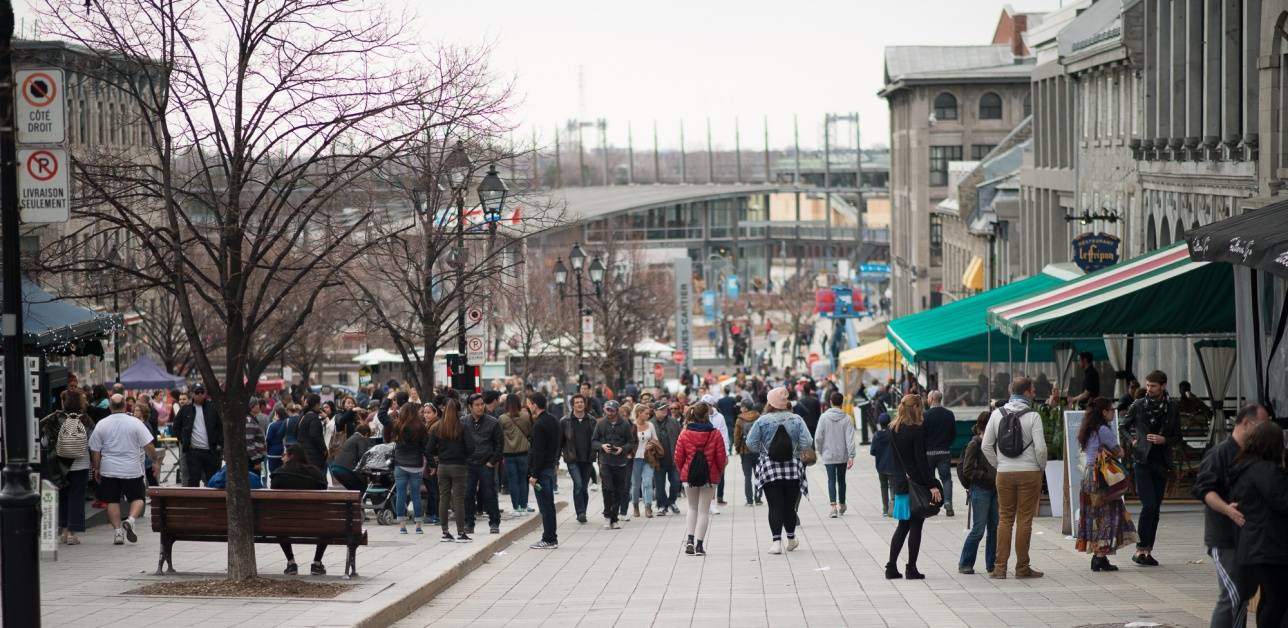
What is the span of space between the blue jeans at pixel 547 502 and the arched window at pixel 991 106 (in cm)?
6771

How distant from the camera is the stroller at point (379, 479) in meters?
21.5

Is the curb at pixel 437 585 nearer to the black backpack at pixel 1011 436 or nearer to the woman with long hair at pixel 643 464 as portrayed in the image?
the woman with long hair at pixel 643 464

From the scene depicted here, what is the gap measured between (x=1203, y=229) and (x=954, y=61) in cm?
7903

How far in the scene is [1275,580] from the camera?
10055 millimetres

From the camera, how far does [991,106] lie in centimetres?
8450

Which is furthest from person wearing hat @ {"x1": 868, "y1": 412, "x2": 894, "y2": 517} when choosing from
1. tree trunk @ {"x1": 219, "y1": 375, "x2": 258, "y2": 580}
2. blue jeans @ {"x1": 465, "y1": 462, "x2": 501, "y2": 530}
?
tree trunk @ {"x1": 219, "y1": 375, "x2": 258, "y2": 580}

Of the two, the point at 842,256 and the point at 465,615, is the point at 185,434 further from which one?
the point at 842,256

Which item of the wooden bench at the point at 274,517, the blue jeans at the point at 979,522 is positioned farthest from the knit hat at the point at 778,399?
the wooden bench at the point at 274,517

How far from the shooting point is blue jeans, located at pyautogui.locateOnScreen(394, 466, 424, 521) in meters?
20.3

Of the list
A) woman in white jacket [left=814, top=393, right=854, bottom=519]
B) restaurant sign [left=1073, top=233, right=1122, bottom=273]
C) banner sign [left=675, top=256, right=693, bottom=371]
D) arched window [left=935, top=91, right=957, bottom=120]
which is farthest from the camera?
arched window [left=935, top=91, right=957, bottom=120]

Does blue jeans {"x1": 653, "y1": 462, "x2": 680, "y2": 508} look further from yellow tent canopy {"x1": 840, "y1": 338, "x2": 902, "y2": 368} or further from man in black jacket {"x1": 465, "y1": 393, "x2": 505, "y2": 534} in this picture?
yellow tent canopy {"x1": 840, "y1": 338, "x2": 902, "y2": 368}

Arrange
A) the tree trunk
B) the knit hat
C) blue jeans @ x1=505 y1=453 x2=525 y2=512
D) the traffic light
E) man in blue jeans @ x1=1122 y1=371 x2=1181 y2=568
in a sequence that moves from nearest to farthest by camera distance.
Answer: the tree trunk → man in blue jeans @ x1=1122 y1=371 x2=1181 y2=568 → the knit hat → blue jeans @ x1=505 y1=453 x2=525 y2=512 → the traffic light

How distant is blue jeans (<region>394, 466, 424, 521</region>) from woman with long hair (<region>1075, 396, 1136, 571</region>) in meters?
8.05

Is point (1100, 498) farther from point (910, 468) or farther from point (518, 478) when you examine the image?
point (518, 478)
